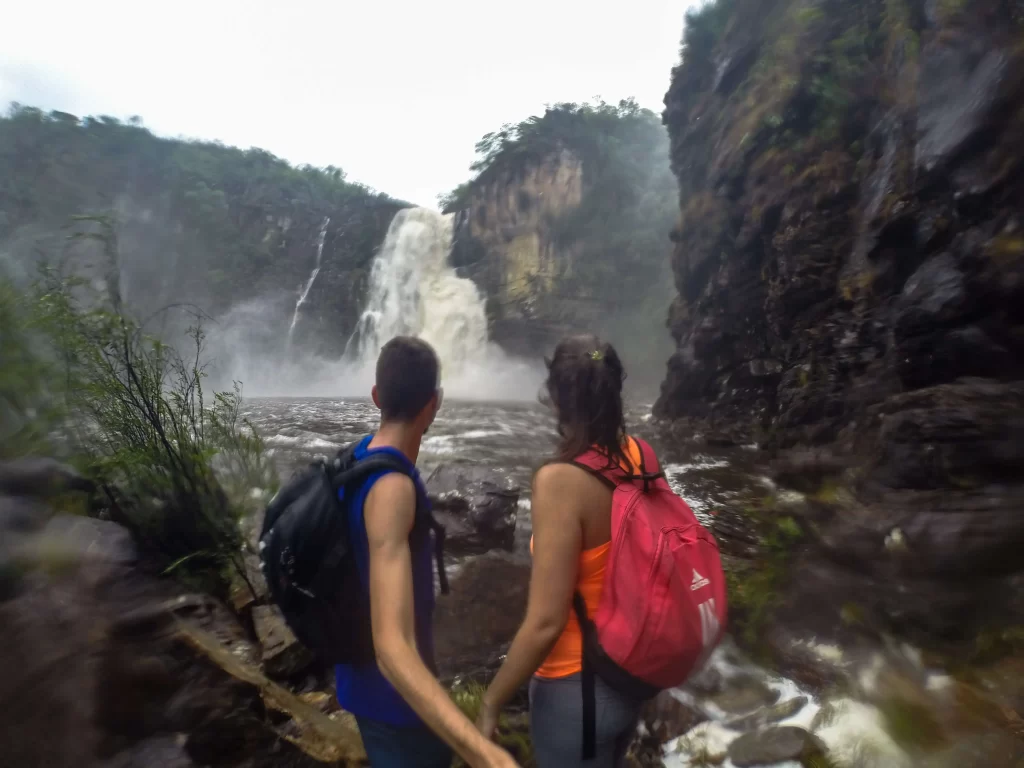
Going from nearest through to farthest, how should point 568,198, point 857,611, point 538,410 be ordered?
1. point 857,611
2. point 538,410
3. point 568,198

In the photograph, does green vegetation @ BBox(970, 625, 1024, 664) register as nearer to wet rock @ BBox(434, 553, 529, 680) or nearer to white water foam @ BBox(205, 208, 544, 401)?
wet rock @ BBox(434, 553, 529, 680)

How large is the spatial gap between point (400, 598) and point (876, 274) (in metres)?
7.95

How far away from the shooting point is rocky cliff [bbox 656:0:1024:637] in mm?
3910

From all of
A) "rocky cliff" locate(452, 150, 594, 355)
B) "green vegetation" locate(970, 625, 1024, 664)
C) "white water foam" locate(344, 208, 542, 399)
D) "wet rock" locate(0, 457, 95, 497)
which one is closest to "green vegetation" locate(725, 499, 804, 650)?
"green vegetation" locate(970, 625, 1024, 664)

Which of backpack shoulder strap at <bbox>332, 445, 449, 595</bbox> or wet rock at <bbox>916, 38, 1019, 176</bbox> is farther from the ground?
wet rock at <bbox>916, 38, 1019, 176</bbox>

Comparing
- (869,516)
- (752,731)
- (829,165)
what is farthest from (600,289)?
(752,731)

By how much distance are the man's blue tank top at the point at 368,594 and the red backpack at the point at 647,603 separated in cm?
38

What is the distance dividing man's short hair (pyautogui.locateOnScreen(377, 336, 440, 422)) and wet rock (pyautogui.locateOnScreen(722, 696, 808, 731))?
9.52ft

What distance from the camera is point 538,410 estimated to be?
1667 cm

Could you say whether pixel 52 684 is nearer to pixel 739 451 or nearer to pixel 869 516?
pixel 869 516

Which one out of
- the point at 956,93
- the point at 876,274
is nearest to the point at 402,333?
the point at 876,274

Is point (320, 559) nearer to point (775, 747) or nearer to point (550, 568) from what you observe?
point (550, 568)

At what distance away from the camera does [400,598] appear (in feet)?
3.68

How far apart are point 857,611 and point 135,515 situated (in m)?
4.47
